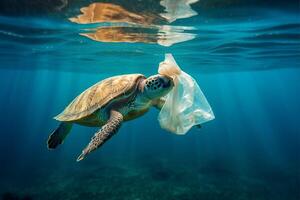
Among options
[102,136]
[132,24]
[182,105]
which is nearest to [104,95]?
[102,136]

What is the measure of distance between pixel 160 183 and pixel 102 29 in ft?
29.0

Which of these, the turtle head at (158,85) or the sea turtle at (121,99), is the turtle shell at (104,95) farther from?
the turtle head at (158,85)

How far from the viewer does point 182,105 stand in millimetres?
5508

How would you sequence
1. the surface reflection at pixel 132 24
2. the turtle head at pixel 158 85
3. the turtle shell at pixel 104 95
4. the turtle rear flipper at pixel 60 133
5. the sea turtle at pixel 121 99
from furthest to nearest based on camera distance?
the surface reflection at pixel 132 24 < the turtle rear flipper at pixel 60 133 < the turtle shell at pixel 104 95 < the sea turtle at pixel 121 99 < the turtle head at pixel 158 85

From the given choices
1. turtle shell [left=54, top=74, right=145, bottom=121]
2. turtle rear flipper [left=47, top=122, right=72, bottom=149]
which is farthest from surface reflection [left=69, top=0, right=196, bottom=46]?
turtle rear flipper [left=47, top=122, right=72, bottom=149]

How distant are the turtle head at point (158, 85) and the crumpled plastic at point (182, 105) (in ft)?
0.42

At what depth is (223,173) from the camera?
17859 millimetres

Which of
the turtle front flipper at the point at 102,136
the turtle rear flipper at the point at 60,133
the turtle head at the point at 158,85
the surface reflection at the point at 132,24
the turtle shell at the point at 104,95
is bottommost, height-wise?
the turtle rear flipper at the point at 60,133

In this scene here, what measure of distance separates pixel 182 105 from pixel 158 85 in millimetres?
651

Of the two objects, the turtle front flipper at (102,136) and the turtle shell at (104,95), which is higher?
the turtle shell at (104,95)

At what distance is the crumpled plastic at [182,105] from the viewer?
17.8ft

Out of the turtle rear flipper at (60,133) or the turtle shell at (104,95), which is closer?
the turtle shell at (104,95)

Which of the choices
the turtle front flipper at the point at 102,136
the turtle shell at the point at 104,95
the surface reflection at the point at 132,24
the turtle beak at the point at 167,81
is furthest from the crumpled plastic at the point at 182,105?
the surface reflection at the point at 132,24

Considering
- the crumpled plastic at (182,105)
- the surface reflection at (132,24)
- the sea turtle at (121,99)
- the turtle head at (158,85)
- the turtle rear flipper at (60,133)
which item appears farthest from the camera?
the surface reflection at (132,24)
